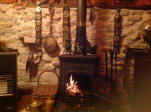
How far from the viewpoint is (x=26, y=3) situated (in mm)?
3443

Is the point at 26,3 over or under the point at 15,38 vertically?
over

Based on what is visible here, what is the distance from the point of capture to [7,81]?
8.68ft

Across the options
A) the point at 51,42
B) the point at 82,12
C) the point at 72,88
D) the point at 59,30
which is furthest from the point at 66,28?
the point at 72,88

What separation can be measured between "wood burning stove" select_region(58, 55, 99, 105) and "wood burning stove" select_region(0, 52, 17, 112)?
29.8 inches

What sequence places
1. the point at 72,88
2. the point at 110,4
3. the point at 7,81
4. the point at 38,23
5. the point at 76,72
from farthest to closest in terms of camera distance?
the point at 38,23, the point at 110,4, the point at 72,88, the point at 76,72, the point at 7,81

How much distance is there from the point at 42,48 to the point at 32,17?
67 cm

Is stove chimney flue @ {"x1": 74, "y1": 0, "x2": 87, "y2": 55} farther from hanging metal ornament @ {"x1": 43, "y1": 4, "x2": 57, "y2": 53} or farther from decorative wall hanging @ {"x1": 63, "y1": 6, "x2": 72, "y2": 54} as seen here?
hanging metal ornament @ {"x1": 43, "y1": 4, "x2": 57, "y2": 53}

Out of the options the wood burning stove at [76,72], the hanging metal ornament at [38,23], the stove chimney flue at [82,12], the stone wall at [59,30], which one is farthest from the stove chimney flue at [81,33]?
the hanging metal ornament at [38,23]

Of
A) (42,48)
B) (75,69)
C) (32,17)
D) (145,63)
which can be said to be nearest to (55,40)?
(42,48)

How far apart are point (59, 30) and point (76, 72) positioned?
3.50 feet

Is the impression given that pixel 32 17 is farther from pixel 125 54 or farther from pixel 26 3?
pixel 125 54

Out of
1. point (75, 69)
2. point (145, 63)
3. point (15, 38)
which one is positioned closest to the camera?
point (145, 63)

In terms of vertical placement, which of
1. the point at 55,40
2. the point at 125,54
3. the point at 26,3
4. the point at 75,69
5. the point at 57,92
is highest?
the point at 26,3

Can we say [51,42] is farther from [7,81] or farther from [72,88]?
[7,81]
